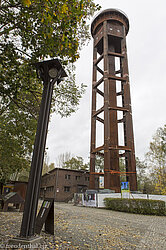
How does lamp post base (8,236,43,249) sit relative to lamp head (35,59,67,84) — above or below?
below

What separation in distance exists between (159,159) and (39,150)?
24555mm

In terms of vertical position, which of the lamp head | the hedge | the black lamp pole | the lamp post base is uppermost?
the lamp head

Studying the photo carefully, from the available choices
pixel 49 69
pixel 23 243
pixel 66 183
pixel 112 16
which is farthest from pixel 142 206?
pixel 112 16

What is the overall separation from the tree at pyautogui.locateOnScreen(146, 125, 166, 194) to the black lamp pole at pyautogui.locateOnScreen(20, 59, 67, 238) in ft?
75.5

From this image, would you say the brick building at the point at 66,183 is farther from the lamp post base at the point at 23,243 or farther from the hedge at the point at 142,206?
the lamp post base at the point at 23,243

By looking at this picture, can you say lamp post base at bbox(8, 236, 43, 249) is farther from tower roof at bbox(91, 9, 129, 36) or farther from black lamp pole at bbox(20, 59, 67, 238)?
tower roof at bbox(91, 9, 129, 36)

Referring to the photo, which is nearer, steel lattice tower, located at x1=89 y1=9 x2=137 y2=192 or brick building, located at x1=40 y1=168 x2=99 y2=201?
steel lattice tower, located at x1=89 y1=9 x2=137 y2=192

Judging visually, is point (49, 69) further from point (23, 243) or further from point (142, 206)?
point (142, 206)

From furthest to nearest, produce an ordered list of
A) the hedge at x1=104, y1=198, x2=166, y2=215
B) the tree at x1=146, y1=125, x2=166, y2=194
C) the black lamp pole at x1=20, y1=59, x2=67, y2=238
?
1. the tree at x1=146, y1=125, x2=166, y2=194
2. the hedge at x1=104, y1=198, x2=166, y2=215
3. the black lamp pole at x1=20, y1=59, x2=67, y2=238

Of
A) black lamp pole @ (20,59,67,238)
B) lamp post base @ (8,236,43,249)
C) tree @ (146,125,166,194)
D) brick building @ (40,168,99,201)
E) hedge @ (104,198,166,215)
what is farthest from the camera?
brick building @ (40,168,99,201)

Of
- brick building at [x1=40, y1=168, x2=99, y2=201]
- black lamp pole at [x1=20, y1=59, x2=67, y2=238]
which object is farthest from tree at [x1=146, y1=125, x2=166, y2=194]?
black lamp pole at [x1=20, y1=59, x2=67, y2=238]

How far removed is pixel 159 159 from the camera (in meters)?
24.2

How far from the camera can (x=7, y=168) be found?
11094 millimetres

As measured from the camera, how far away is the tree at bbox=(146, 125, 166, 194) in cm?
2287
